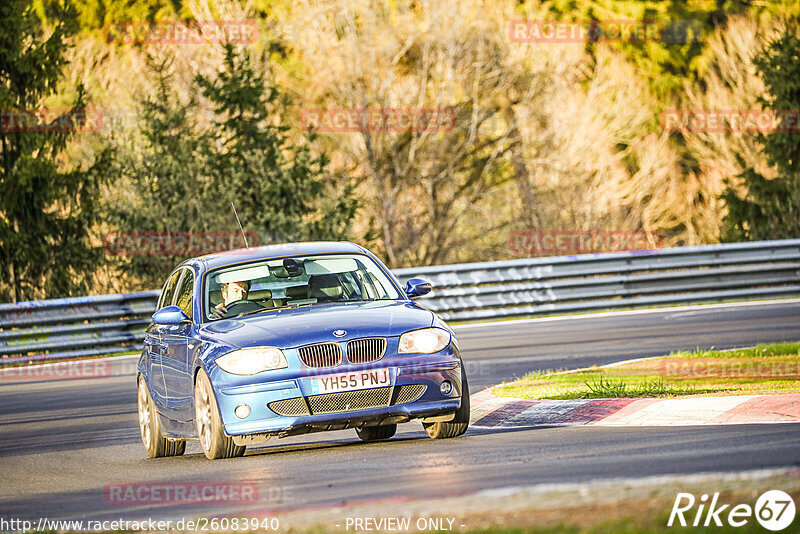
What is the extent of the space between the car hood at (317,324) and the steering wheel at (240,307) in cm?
19

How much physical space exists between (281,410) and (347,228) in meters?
21.3

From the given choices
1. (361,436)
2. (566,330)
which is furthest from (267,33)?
(361,436)

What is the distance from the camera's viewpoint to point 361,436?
11461mm

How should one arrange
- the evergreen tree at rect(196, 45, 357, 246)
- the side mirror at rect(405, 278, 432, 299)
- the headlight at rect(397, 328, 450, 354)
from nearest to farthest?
the headlight at rect(397, 328, 450, 354) → the side mirror at rect(405, 278, 432, 299) → the evergreen tree at rect(196, 45, 357, 246)

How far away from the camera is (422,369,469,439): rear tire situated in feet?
33.7

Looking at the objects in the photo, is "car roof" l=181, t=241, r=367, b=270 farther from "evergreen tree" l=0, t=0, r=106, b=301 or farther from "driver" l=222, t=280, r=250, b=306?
"evergreen tree" l=0, t=0, r=106, b=301

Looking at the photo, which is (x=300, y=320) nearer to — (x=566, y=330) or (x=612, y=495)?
(x=612, y=495)

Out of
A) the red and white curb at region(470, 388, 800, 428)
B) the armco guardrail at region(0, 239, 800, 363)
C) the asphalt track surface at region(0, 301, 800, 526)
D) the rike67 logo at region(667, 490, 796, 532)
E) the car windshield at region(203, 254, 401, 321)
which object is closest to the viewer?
the rike67 logo at region(667, 490, 796, 532)

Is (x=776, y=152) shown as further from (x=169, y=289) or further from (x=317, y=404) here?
(x=317, y=404)

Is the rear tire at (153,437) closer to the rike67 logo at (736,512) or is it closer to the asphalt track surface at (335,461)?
the asphalt track surface at (335,461)

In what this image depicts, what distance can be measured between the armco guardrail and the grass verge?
879 cm

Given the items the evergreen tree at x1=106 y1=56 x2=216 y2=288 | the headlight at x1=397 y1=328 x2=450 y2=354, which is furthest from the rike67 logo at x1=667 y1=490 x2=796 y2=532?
the evergreen tree at x1=106 y1=56 x2=216 y2=288

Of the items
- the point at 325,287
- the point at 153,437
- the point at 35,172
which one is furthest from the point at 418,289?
the point at 35,172

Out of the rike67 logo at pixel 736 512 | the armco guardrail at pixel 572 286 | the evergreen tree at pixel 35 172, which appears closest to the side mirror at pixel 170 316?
the rike67 logo at pixel 736 512
